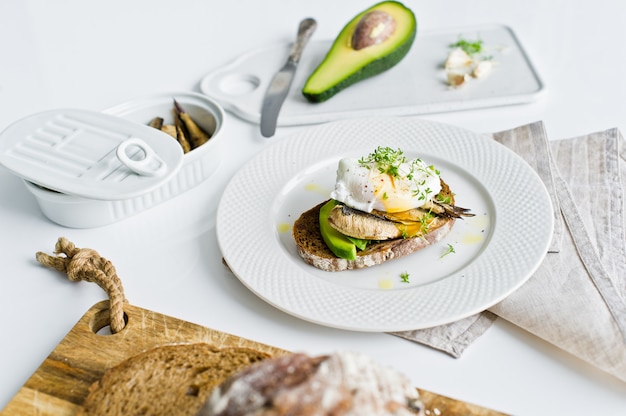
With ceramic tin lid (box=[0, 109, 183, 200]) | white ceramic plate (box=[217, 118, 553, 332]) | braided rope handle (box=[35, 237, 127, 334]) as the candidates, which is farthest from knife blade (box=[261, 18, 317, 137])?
braided rope handle (box=[35, 237, 127, 334])

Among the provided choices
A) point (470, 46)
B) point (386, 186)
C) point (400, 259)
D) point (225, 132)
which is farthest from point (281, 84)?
point (400, 259)

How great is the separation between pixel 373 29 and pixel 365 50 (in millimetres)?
135

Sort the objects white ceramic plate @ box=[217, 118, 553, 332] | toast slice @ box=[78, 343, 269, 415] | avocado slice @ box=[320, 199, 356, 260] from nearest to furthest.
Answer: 1. toast slice @ box=[78, 343, 269, 415]
2. white ceramic plate @ box=[217, 118, 553, 332]
3. avocado slice @ box=[320, 199, 356, 260]

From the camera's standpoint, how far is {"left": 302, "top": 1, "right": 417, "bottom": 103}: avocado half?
3.69m

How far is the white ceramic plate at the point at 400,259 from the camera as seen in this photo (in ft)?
7.81

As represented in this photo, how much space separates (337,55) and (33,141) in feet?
5.65

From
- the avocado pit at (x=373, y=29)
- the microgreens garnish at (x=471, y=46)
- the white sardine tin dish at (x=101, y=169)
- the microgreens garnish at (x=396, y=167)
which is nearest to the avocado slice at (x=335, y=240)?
the microgreens garnish at (x=396, y=167)

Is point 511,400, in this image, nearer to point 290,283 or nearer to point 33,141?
point 290,283

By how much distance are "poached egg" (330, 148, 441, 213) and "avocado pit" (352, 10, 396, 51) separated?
1.35 m

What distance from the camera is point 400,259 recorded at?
2.64 metres

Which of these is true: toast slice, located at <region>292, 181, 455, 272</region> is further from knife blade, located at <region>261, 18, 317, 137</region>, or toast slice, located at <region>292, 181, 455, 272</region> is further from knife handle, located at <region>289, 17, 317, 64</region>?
knife handle, located at <region>289, 17, 317, 64</region>

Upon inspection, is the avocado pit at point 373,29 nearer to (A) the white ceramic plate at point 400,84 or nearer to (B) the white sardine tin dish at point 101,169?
(A) the white ceramic plate at point 400,84

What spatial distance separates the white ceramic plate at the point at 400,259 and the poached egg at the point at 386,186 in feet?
0.71

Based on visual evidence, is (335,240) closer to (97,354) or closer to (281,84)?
(97,354)
